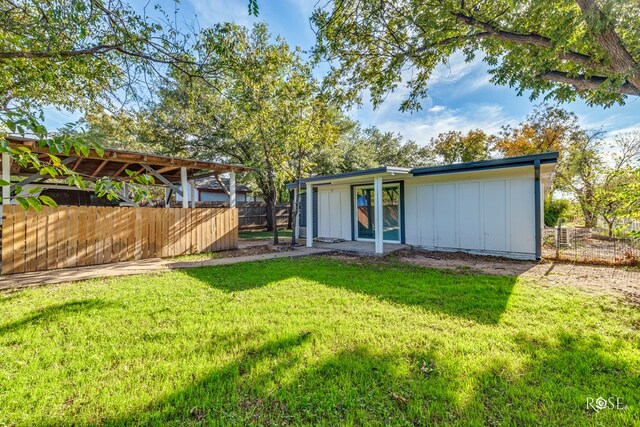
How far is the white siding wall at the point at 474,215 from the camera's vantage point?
781 cm

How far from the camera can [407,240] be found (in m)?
10.1

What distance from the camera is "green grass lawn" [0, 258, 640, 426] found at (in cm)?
208

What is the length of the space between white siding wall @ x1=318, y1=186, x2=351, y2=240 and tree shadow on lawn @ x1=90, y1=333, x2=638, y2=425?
29.0ft

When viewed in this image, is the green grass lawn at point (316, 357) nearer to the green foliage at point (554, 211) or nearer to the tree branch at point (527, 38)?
the tree branch at point (527, 38)

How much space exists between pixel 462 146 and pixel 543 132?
15.5ft

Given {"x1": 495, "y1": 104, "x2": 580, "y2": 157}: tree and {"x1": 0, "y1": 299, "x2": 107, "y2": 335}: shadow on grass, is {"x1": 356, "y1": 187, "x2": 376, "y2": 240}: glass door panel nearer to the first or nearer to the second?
{"x1": 0, "y1": 299, "x2": 107, "y2": 335}: shadow on grass

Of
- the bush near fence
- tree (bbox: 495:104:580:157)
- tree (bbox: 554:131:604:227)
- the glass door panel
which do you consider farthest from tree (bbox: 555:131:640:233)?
the bush near fence

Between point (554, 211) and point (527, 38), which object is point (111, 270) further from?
point (554, 211)

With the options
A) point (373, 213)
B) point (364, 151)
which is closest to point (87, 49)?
point (373, 213)

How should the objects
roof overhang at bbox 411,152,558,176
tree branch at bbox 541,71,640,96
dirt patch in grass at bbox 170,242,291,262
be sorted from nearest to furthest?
tree branch at bbox 541,71,640,96, roof overhang at bbox 411,152,558,176, dirt patch in grass at bbox 170,242,291,262

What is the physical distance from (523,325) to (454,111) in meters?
15.4

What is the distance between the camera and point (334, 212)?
12.1 m

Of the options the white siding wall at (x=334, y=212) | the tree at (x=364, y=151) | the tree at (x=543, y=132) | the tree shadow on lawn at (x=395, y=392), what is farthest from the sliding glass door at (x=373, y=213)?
the tree at (x=543, y=132)

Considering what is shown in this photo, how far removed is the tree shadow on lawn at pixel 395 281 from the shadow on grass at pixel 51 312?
1.77 metres
